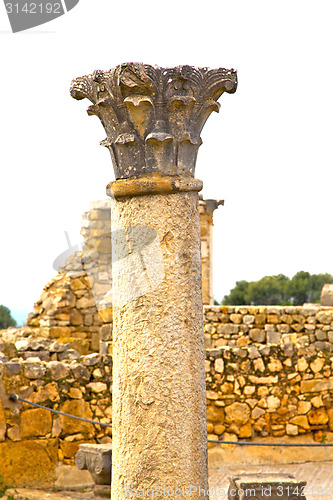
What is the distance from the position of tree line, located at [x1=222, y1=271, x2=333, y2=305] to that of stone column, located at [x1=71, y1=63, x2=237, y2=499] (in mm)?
38682

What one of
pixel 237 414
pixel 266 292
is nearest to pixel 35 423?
pixel 237 414

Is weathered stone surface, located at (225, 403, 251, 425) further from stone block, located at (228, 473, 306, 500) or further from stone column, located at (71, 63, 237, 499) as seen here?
stone column, located at (71, 63, 237, 499)

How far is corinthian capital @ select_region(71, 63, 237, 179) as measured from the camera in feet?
10.4

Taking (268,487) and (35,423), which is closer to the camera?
(268,487)

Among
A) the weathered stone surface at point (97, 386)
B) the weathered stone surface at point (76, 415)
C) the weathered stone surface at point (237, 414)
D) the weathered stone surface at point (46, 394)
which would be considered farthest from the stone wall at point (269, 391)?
the weathered stone surface at point (46, 394)

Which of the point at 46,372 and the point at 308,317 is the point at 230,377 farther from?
the point at 308,317

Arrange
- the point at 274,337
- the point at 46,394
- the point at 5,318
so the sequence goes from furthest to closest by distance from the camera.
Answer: the point at 5,318
the point at 274,337
the point at 46,394

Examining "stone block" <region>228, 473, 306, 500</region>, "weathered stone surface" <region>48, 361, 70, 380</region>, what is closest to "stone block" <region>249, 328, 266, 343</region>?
"weathered stone surface" <region>48, 361, 70, 380</region>

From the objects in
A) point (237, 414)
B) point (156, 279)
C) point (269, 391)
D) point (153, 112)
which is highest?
point (153, 112)

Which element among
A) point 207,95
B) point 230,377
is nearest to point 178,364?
point 207,95

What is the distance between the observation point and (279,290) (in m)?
42.8

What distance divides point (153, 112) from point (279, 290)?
133 ft

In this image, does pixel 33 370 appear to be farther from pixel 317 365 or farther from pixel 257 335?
pixel 257 335

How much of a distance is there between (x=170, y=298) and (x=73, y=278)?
28.7 ft
